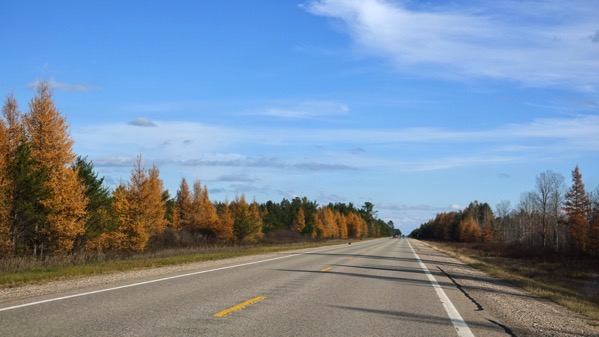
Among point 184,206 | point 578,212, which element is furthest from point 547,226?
point 184,206

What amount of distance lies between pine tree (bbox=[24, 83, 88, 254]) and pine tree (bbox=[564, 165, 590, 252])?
198 ft

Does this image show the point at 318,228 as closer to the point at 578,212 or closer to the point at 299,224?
the point at 299,224

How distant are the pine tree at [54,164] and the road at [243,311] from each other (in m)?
20.3

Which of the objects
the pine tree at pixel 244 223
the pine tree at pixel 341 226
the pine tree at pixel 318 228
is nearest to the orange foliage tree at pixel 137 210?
the pine tree at pixel 244 223

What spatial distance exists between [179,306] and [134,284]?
413cm

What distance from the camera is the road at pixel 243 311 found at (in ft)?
23.8

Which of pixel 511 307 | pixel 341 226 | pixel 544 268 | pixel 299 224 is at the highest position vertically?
pixel 299 224

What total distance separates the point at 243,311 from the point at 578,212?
73.9 metres

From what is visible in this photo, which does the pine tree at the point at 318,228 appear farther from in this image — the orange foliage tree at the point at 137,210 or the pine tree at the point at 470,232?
the orange foliage tree at the point at 137,210

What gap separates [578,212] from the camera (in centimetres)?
7006

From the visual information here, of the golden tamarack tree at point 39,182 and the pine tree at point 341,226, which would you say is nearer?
the golden tamarack tree at point 39,182

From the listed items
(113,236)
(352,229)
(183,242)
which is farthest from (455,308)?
(352,229)

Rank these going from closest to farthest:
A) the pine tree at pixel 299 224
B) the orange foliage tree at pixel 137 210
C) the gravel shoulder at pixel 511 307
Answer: the gravel shoulder at pixel 511 307, the orange foliage tree at pixel 137 210, the pine tree at pixel 299 224

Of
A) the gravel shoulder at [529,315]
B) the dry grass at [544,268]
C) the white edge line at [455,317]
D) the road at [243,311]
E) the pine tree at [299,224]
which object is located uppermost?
the pine tree at [299,224]
